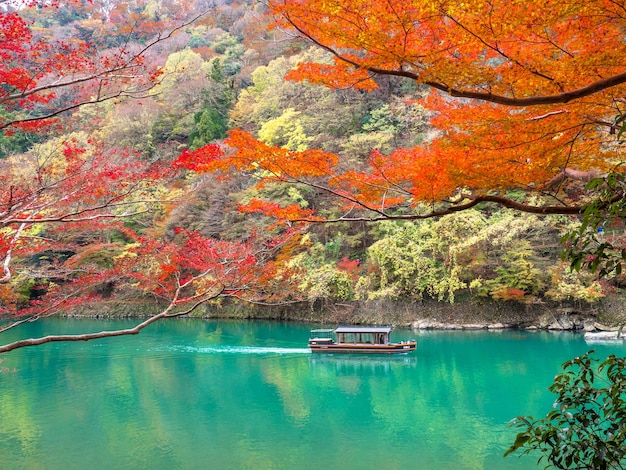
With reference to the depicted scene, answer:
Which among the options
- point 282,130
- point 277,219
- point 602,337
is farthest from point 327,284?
point 602,337

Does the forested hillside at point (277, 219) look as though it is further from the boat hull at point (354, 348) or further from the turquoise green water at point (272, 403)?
the boat hull at point (354, 348)

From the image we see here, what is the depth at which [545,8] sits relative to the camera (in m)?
2.68

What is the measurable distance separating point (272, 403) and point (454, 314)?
8.69 metres

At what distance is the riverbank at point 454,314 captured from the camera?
14.5m

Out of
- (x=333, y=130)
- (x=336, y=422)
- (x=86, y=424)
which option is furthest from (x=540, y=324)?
(x=86, y=424)

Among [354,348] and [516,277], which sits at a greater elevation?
[516,277]

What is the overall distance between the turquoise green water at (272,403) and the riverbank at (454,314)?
2.71 feet

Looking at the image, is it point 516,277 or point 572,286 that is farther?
point 516,277

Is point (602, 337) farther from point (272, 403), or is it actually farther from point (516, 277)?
point (272, 403)

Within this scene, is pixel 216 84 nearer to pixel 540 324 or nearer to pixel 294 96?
pixel 294 96

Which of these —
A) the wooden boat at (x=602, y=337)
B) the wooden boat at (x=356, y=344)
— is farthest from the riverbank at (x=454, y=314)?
the wooden boat at (x=356, y=344)

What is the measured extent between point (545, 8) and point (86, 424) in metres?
8.72

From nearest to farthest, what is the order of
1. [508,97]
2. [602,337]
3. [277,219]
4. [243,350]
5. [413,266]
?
[508,97]
[277,219]
[602,337]
[243,350]
[413,266]

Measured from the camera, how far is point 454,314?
52.3ft
